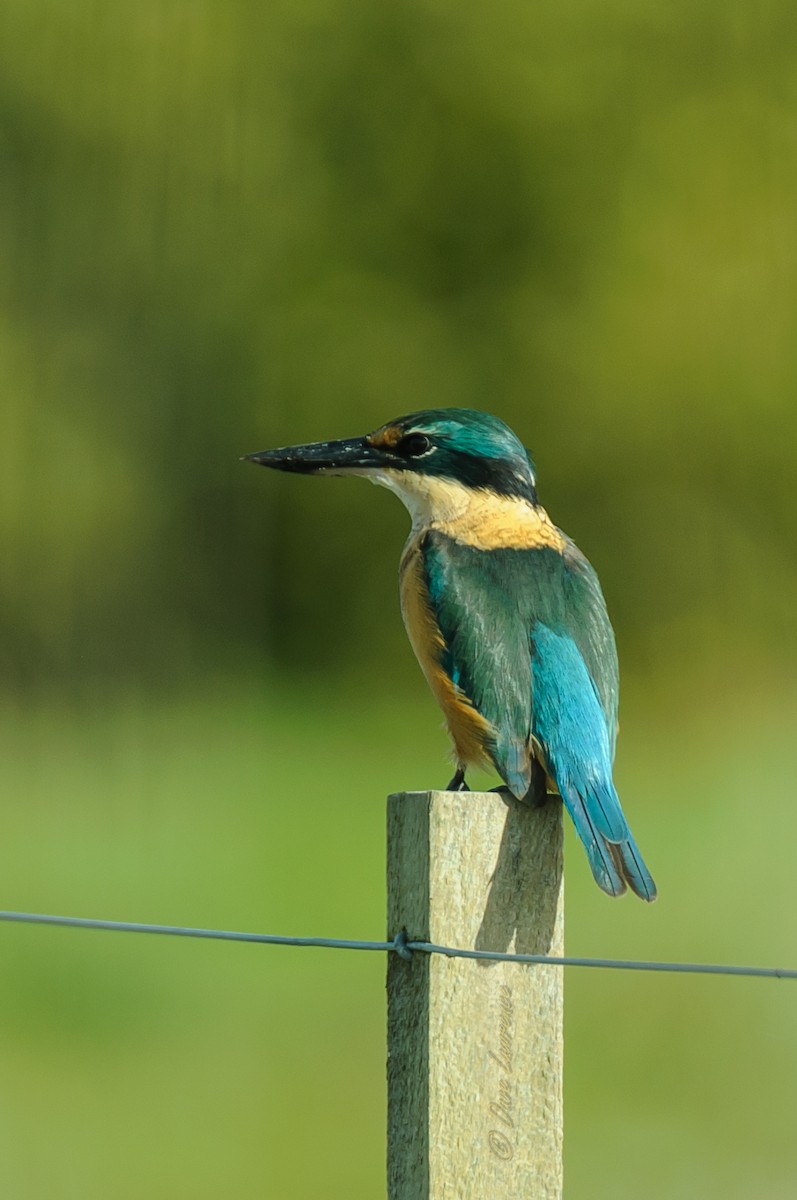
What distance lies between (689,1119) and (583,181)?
478 centimetres

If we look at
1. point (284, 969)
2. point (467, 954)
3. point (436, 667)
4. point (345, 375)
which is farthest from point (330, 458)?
point (345, 375)

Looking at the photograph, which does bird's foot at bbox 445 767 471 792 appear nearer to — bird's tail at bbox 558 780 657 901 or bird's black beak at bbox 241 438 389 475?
bird's tail at bbox 558 780 657 901

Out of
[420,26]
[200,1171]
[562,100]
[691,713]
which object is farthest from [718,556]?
[200,1171]

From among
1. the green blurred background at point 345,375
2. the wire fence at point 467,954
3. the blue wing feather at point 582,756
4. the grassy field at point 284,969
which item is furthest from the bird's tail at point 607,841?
the green blurred background at point 345,375

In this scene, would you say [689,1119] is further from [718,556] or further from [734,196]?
[734,196]

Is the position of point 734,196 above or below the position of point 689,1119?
above

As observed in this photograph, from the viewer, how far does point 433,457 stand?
5.98 feet

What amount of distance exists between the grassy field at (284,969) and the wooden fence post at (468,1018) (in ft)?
7.48

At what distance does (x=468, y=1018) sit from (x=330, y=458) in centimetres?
89

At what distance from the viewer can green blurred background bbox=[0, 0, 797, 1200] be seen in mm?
6406

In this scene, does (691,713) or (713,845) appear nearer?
(713,845)

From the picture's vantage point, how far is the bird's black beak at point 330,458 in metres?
1.82

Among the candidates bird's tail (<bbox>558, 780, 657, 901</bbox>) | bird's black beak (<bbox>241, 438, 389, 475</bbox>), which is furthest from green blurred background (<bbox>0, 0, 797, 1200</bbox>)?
bird's tail (<bbox>558, 780, 657, 901</bbox>)

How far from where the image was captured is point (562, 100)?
24.3 ft
